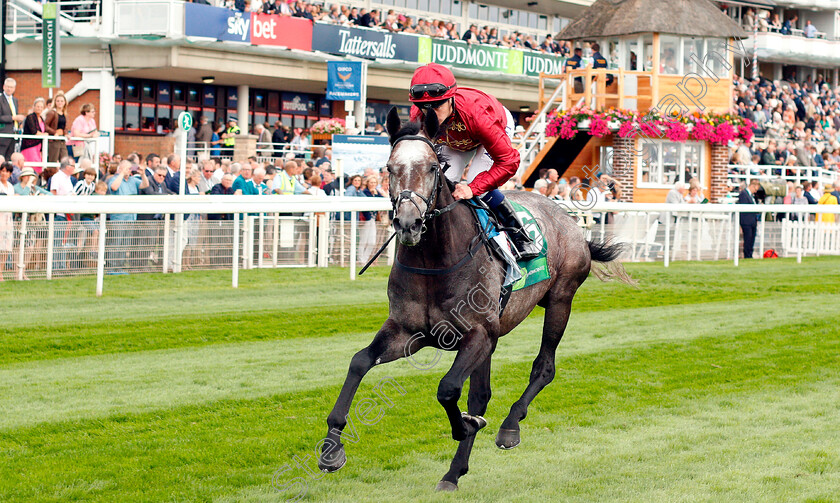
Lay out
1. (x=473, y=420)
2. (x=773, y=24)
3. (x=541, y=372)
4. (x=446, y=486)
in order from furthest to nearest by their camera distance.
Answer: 1. (x=773, y=24)
2. (x=541, y=372)
3. (x=473, y=420)
4. (x=446, y=486)

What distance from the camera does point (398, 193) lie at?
407 cm

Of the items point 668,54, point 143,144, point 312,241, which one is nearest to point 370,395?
point 312,241

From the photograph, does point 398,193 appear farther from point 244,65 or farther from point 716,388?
point 244,65

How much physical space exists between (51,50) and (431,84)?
53.9 ft

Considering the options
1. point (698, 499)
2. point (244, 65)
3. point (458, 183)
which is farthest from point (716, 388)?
point (244, 65)

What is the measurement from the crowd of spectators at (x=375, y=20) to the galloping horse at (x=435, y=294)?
19.5 m

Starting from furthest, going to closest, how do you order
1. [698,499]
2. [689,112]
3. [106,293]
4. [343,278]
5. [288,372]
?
[689,112] → [343,278] → [106,293] → [288,372] → [698,499]

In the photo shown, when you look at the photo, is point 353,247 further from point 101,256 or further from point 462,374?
point 462,374

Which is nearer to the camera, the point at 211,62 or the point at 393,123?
the point at 393,123

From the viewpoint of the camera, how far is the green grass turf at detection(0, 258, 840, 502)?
4.59 metres

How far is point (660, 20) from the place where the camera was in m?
22.4

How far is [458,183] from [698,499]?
1.66 meters

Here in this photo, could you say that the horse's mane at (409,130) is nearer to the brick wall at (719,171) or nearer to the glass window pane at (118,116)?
the brick wall at (719,171)

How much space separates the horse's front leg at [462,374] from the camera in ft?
13.9
